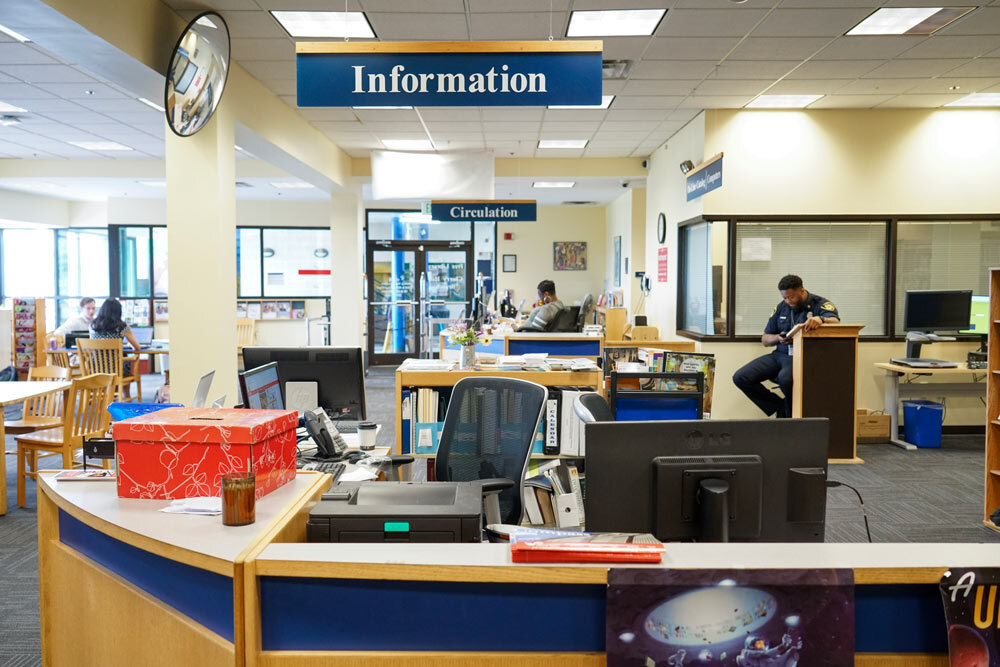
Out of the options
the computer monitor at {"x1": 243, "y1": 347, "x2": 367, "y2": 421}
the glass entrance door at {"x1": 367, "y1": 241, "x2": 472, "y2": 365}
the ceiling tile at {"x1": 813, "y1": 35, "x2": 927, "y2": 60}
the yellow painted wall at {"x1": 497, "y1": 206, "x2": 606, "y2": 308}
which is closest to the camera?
the computer monitor at {"x1": 243, "y1": 347, "x2": 367, "y2": 421}

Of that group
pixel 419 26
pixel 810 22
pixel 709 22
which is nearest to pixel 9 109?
pixel 419 26

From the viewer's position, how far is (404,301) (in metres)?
13.4

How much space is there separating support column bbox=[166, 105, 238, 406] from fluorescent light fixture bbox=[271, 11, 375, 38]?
3.04 feet

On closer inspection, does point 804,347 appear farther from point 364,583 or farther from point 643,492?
point 364,583

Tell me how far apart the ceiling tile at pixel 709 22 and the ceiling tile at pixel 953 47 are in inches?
55.7

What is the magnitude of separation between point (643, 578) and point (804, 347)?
5321 mm

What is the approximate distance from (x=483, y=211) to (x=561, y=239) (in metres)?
5.20

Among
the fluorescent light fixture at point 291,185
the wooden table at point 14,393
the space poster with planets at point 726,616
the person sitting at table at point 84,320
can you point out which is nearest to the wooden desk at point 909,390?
the space poster with planets at point 726,616

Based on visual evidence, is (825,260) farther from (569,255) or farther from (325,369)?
(569,255)

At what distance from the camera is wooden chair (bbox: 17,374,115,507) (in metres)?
5.10

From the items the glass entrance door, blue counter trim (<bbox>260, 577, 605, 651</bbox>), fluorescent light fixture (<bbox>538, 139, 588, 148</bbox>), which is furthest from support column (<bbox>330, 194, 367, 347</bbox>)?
blue counter trim (<bbox>260, 577, 605, 651</bbox>)

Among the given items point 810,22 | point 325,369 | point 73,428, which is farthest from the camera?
point 73,428

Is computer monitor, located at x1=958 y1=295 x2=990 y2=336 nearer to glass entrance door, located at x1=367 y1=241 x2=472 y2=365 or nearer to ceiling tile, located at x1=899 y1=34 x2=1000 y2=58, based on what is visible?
ceiling tile, located at x1=899 y1=34 x2=1000 y2=58

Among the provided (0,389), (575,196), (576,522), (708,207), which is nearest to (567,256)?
(575,196)
